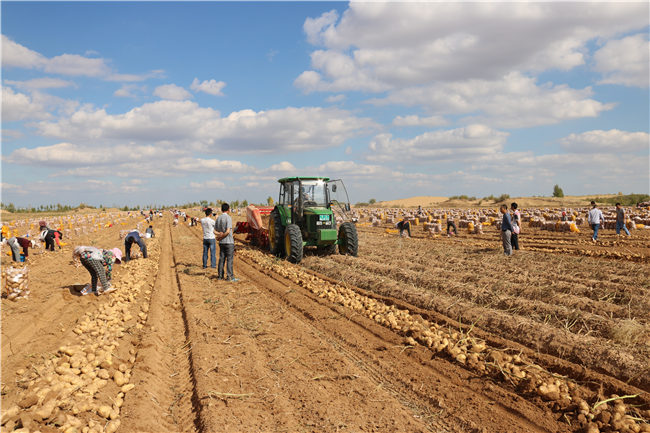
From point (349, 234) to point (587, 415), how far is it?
878cm

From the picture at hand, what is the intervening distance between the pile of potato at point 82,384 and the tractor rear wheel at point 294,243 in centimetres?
543

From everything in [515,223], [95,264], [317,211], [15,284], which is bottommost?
[15,284]

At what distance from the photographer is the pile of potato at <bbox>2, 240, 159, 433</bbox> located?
354cm

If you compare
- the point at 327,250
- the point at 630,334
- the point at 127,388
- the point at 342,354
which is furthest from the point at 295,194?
the point at 630,334

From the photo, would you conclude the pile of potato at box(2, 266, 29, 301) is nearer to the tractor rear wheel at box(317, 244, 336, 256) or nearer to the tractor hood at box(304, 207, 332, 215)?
the tractor hood at box(304, 207, 332, 215)

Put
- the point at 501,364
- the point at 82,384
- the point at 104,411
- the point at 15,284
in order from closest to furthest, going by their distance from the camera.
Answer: the point at 104,411
the point at 82,384
the point at 501,364
the point at 15,284

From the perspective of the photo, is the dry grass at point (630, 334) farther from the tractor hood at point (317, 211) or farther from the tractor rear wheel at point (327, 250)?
the tractor rear wheel at point (327, 250)

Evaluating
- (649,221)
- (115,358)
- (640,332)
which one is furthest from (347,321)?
(649,221)

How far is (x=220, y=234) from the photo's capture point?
9.57 meters

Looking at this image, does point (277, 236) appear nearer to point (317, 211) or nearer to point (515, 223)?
point (317, 211)

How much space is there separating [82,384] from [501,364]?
4881 millimetres

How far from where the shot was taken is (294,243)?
11594 mm

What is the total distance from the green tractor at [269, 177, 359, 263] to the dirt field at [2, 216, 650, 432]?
2.44 metres

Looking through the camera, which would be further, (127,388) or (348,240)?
(348,240)
